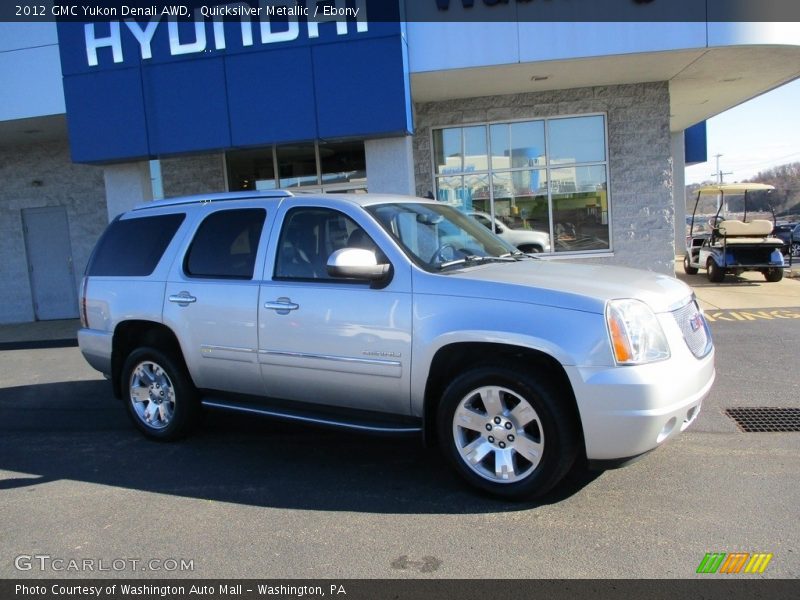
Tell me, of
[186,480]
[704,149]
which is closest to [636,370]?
[186,480]

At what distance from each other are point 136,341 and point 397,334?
2789 millimetres

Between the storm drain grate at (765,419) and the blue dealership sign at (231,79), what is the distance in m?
6.12

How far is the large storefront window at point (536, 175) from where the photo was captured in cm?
1238

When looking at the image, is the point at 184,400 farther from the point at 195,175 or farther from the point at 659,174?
the point at 659,174

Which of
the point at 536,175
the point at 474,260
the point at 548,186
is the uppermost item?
the point at 536,175

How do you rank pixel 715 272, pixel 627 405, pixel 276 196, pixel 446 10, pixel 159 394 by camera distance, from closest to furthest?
1. pixel 627 405
2. pixel 276 196
3. pixel 159 394
4. pixel 446 10
5. pixel 715 272

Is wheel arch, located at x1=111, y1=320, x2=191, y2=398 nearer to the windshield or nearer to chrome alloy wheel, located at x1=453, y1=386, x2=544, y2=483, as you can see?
the windshield

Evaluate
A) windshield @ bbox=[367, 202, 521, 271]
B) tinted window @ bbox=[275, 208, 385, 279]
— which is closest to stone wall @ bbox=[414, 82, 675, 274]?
windshield @ bbox=[367, 202, 521, 271]

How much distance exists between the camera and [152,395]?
18.0ft

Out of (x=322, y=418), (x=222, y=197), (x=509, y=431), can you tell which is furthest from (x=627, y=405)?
(x=222, y=197)

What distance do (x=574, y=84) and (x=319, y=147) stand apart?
4.88m

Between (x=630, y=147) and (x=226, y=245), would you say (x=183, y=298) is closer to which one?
(x=226, y=245)

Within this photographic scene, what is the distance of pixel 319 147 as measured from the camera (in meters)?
12.4
